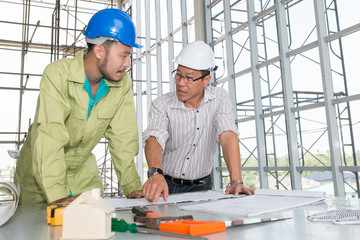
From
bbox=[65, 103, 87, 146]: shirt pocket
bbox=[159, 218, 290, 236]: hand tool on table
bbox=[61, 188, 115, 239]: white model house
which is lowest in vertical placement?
bbox=[159, 218, 290, 236]: hand tool on table

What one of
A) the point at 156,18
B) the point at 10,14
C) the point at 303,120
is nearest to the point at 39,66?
the point at 10,14

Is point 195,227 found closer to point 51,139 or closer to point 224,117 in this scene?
point 51,139

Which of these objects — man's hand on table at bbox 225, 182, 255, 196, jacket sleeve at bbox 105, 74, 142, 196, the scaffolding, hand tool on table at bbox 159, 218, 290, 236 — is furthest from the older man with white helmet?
the scaffolding

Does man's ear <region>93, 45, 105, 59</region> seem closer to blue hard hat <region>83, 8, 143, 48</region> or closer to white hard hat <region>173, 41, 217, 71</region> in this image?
blue hard hat <region>83, 8, 143, 48</region>

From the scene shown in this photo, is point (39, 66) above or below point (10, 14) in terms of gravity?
below

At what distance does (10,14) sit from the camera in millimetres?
9711

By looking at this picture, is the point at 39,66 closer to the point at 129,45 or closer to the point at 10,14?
the point at 10,14

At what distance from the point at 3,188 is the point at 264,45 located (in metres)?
5.68

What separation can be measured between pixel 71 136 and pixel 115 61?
384mm

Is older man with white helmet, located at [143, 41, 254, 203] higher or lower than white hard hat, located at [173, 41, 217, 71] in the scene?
lower

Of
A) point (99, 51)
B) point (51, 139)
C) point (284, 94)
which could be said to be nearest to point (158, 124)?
point (99, 51)

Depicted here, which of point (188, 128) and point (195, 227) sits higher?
point (188, 128)

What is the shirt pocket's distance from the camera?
137 centimetres

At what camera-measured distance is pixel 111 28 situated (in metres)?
1.37
